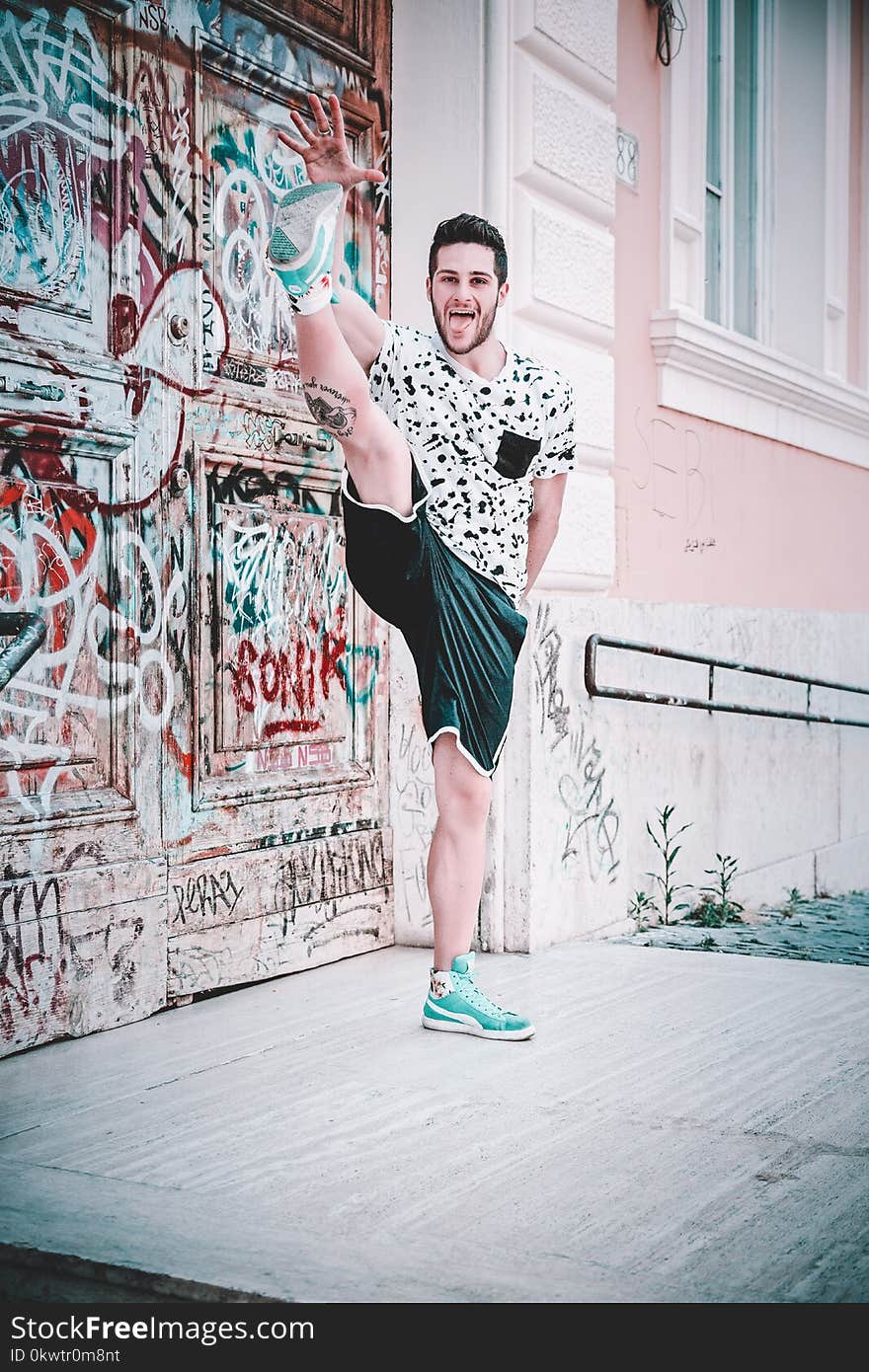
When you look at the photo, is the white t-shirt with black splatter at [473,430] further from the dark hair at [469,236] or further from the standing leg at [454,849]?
the standing leg at [454,849]

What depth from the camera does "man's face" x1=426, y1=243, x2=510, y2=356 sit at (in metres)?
3.56

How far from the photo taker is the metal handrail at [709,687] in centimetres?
493

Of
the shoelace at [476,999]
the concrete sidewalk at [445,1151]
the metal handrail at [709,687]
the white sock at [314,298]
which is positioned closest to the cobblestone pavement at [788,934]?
the metal handrail at [709,687]

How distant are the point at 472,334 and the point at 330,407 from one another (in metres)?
0.57

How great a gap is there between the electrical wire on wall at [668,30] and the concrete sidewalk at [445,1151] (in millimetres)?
3824

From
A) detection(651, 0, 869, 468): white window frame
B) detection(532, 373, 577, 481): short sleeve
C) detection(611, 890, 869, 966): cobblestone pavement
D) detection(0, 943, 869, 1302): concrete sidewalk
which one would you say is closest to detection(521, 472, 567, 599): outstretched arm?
detection(532, 373, 577, 481): short sleeve

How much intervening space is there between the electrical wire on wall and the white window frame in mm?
56

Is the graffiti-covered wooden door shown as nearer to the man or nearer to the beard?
the man

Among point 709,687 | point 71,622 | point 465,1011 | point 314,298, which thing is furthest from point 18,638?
point 709,687

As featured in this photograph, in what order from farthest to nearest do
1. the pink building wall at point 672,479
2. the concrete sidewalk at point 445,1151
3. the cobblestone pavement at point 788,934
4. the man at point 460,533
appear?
1. the pink building wall at point 672,479
2. the cobblestone pavement at point 788,934
3. the man at point 460,533
4. the concrete sidewalk at point 445,1151

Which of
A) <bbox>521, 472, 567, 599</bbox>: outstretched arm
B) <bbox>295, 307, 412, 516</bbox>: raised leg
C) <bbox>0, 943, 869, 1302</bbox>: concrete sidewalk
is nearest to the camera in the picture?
<bbox>0, 943, 869, 1302</bbox>: concrete sidewalk

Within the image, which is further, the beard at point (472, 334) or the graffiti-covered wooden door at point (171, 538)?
the beard at point (472, 334)

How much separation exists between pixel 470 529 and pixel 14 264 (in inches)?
47.0

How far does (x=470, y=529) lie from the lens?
3672 millimetres
